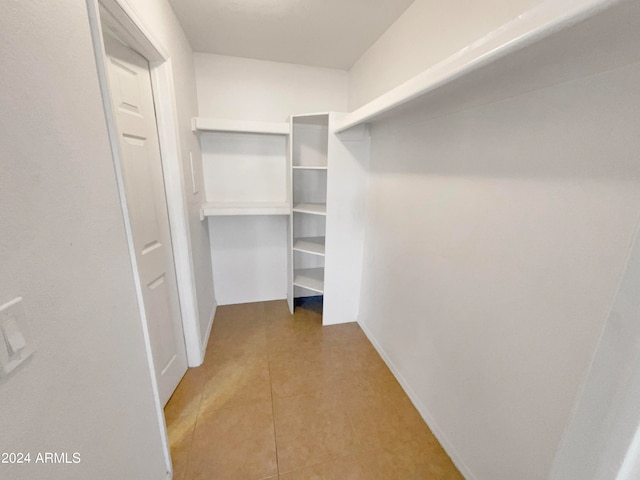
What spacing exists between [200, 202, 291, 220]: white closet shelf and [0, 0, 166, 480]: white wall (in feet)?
4.73

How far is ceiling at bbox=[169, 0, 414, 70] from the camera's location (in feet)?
5.20

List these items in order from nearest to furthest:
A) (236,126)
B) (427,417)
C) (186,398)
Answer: (427,417), (186,398), (236,126)

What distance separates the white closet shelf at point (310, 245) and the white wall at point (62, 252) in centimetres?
166

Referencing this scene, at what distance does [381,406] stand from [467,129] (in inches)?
68.9

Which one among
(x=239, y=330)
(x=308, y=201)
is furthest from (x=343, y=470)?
(x=308, y=201)

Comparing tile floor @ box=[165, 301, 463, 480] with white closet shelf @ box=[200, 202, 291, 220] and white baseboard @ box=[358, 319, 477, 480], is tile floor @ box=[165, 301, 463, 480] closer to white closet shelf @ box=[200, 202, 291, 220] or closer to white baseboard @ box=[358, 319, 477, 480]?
white baseboard @ box=[358, 319, 477, 480]

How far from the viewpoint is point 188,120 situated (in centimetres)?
195

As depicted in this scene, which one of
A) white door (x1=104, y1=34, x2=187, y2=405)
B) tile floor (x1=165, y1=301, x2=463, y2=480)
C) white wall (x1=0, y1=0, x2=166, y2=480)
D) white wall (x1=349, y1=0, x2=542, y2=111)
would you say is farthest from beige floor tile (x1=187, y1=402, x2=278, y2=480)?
white wall (x1=349, y1=0, x2=542, y2=111)

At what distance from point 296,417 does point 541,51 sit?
2.04m

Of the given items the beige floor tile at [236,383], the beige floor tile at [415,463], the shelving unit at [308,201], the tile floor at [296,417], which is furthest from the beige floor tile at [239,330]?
the beige floor tile at [415,463]

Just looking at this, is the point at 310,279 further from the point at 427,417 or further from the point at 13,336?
the point at 13,336

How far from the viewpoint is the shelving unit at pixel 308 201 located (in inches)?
99.5

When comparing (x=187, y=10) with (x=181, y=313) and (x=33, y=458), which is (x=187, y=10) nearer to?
(x=181, y=313)

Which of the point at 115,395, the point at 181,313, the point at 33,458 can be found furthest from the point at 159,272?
the point at 33,458
